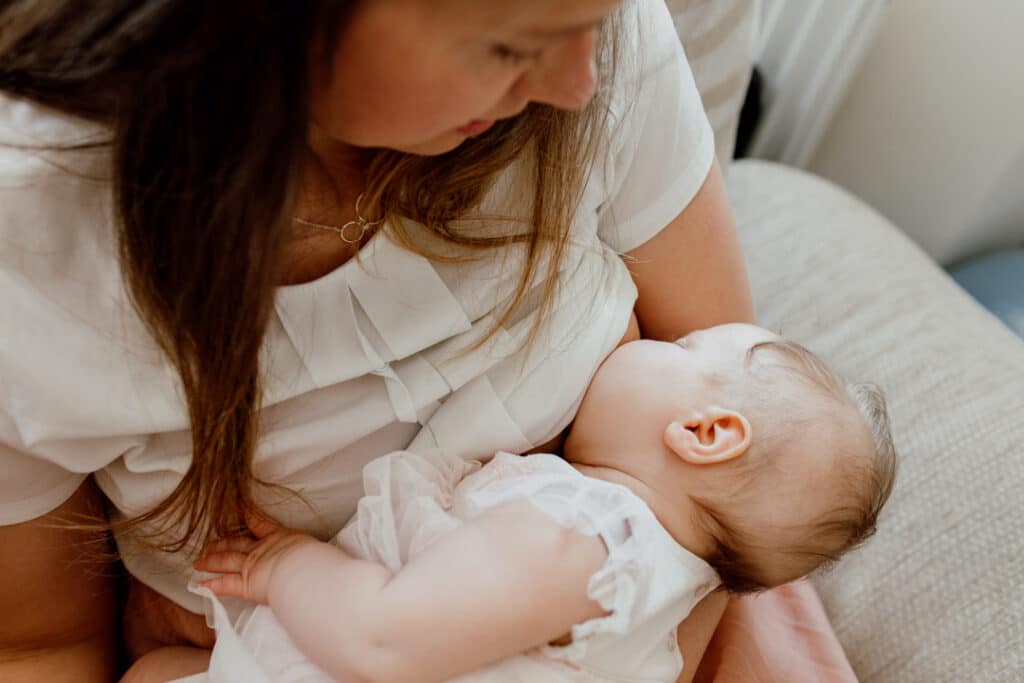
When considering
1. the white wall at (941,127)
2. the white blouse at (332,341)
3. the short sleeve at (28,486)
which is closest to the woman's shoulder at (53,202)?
the white blouse at (332,341)

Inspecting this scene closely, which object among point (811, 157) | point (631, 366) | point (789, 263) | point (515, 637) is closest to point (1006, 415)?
point (789, 263)

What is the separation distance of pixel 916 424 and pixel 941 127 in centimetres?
70

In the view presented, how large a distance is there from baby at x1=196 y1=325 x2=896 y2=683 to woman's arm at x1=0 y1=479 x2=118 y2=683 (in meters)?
0.11

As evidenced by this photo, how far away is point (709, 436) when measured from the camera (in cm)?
78

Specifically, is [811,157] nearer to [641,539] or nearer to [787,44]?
[787,44]

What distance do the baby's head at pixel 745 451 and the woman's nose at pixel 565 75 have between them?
33 cm

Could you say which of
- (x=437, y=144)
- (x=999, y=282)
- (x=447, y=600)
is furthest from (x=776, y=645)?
(x=999, y=282)

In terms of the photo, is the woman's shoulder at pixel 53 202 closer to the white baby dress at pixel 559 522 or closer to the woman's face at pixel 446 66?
the woman's face at pixel 446 66

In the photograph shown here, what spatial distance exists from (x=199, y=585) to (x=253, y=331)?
0.30 metres

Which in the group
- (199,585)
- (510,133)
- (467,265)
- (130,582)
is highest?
(510,133)

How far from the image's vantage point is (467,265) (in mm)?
707

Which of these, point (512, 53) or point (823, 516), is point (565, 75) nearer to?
point (512, 53)

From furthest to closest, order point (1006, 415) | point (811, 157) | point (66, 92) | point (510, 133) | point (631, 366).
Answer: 1. point (811, 157)
2. point (1006, 415)
3. point (631, 366)
4. point (510, 133)
5. point (66, 92)

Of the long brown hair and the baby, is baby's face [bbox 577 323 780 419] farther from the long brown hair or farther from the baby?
the long brown hair
